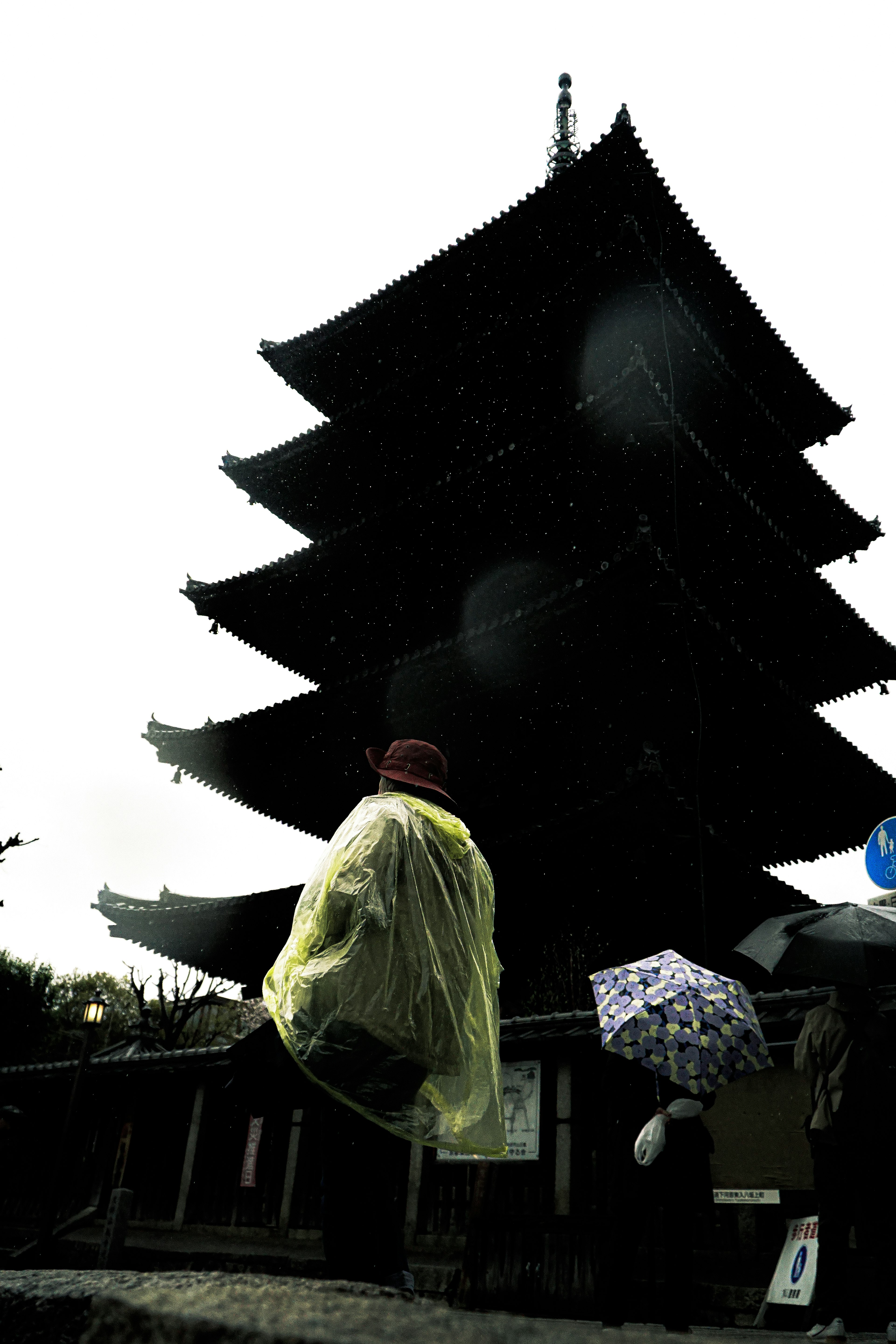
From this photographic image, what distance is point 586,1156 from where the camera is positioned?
673cm

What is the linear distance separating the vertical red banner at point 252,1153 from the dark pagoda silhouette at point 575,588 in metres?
2.68

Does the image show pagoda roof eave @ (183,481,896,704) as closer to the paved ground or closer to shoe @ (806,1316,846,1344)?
shoe @ (806,1316,846,1344)

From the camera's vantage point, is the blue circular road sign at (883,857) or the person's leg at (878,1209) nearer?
the person's leg at (878,1209)

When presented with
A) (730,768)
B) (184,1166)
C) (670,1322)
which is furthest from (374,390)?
(670,1322)

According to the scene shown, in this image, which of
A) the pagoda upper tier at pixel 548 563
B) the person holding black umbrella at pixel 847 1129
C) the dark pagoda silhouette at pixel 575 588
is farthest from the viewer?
the pagoda upper tier at pixel 548 563

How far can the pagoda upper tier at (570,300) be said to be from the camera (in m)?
11.2

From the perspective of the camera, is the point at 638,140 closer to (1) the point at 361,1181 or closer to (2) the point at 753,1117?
(2) the point at 753,1117

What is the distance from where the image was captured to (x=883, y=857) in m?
7.22

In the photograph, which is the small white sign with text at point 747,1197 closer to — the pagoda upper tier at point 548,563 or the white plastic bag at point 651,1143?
the white plastic bag at point 651,1143

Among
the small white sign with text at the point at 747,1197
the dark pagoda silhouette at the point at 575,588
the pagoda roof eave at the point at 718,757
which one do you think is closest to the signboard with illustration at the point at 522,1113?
the small white sign with text at the point at 747,1197

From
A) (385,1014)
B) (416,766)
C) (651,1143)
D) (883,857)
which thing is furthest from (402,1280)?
(883,857)

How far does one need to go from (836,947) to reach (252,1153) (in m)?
6.55

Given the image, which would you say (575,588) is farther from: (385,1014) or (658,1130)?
(385,1014)

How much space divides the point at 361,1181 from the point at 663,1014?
2018 millimetres
